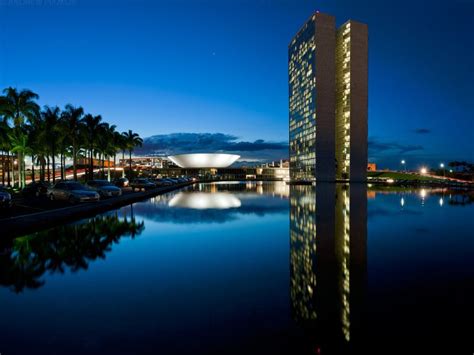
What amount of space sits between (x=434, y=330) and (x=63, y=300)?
6103mm

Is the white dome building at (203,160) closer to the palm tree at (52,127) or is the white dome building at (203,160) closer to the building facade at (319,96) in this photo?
the building facade at (319,96)

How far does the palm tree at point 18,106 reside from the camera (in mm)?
40719

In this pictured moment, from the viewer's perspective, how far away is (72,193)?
23.3m

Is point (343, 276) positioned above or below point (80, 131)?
below

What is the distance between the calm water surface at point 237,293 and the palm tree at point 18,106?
38.1 metres

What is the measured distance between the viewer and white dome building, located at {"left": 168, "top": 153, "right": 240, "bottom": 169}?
455 ft

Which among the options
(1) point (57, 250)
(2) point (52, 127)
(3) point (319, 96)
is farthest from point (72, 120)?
(3) point (319, 96)

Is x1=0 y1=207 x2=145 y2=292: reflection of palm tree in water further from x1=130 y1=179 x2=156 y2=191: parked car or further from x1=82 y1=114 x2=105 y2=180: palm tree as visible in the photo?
x1=82 y1=114 x2=105 y2=180: palm tree

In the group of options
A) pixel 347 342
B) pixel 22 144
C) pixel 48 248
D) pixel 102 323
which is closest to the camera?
pixel 347 342

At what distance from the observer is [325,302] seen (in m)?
5.54

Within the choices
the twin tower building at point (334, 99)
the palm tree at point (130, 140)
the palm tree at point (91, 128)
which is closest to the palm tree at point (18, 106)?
the palm tree at point (91, 128)

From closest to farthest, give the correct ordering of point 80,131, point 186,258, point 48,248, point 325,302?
point 325,302 < point 186,258 < point 48,248 < point 80,131

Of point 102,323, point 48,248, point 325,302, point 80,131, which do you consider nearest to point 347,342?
point 325,302

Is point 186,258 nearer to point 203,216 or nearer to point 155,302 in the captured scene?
point 155,302
